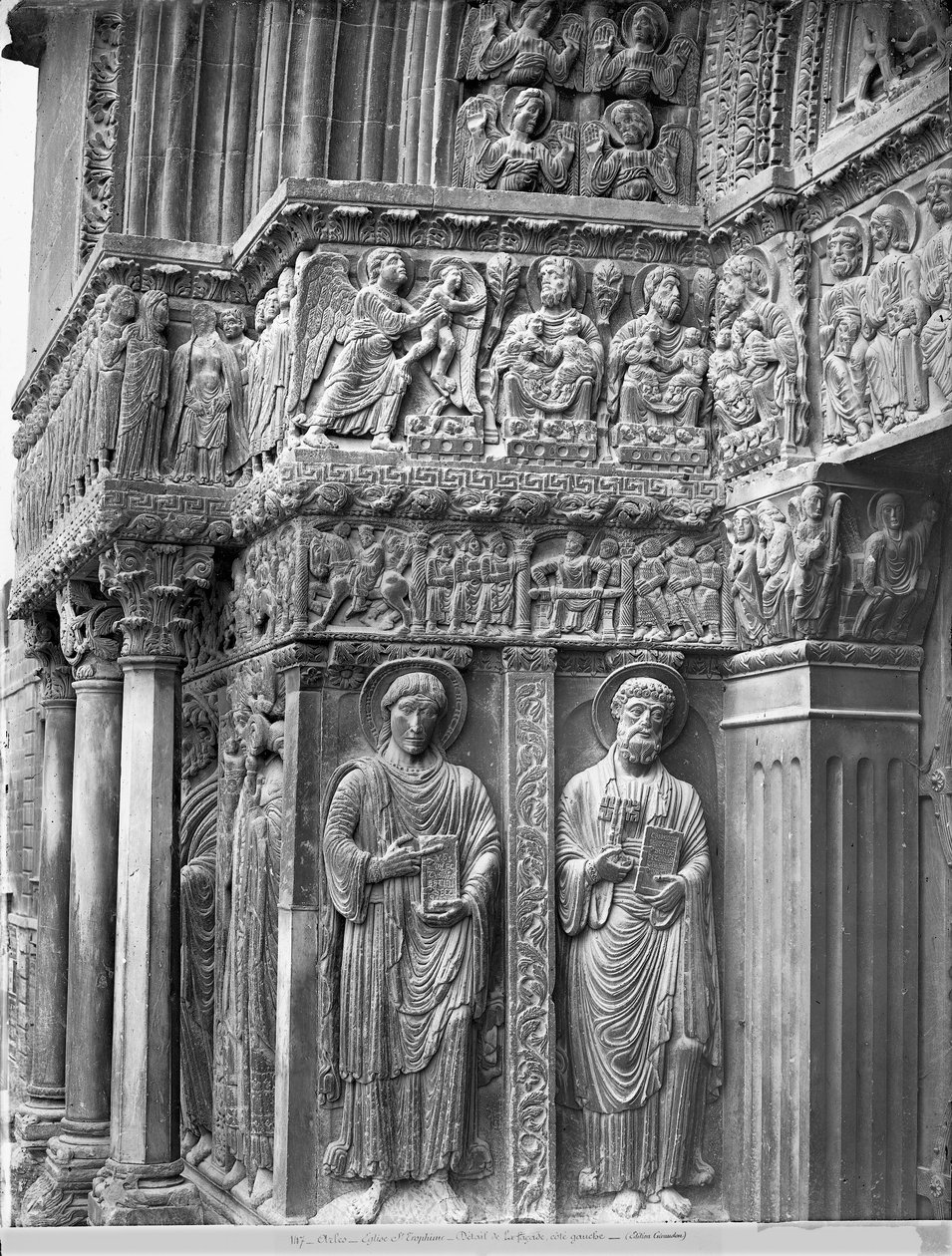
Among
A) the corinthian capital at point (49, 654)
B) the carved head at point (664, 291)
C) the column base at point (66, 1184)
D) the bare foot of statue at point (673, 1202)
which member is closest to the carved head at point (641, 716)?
the carved head at point (664, 291)

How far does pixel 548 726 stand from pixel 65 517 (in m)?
3.75

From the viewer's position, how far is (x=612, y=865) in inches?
359

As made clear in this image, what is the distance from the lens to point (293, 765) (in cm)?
914

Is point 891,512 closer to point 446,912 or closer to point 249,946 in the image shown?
point 446,912

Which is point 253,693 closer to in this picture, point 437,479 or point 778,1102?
point 437,479

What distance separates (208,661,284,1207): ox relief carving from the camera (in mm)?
9484

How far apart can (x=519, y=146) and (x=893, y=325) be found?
2479mm

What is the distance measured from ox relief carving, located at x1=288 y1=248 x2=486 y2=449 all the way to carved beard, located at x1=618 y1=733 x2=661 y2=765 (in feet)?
5.72

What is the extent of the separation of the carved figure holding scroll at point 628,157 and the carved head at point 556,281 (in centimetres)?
50

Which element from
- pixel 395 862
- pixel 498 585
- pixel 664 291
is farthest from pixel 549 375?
pixel 395 862

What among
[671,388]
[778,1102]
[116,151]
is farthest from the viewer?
[116,151]

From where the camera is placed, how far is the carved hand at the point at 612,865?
9.12 meters

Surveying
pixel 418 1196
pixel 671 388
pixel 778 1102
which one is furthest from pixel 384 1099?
pixel 671 388

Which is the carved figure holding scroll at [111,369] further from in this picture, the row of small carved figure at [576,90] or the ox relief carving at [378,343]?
the row of small carved figure at [576,90]
